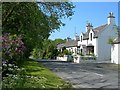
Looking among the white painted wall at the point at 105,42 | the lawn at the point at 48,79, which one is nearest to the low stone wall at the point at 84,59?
the white painted wall at the point at 105,42

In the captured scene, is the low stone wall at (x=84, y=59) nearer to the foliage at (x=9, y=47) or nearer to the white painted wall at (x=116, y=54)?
the white painted wall at (x=116, y=54)

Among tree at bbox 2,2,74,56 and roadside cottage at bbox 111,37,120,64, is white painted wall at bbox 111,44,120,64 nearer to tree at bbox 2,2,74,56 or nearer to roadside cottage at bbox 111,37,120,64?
roadside cottage at bbox 111,37,120,64

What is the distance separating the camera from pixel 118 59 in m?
36.8

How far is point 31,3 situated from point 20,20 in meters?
3.19


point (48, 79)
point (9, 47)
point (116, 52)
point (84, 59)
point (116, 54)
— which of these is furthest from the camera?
point (84, 59)

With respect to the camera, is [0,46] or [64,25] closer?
[0,46]

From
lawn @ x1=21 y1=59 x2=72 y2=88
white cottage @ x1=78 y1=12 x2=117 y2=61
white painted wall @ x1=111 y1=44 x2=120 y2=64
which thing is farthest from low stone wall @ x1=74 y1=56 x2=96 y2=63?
lawn @ x1=21 y1=59 x2=72 y2=88

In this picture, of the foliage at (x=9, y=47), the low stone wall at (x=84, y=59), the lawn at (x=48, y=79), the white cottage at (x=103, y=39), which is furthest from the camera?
the white cottage at (x=103, y=39)

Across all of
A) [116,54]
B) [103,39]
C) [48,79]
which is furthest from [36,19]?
[103,39]

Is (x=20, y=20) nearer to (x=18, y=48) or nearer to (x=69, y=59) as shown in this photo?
(x=18, y=48)

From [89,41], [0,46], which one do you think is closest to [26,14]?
[0,46]

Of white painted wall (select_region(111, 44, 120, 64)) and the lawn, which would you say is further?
white painted wall (select_region(111, 44, 120, 64))

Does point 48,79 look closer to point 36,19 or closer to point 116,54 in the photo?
point 36,19

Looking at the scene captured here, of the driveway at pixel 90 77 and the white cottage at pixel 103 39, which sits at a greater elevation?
the white cottage at pixel 103 39
